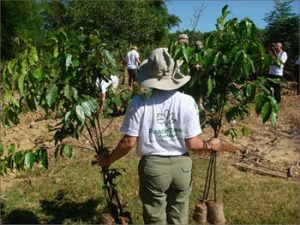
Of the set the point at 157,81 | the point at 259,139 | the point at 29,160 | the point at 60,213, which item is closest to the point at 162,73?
the point at 157,81

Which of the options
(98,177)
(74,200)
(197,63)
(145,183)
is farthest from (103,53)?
(98,177)

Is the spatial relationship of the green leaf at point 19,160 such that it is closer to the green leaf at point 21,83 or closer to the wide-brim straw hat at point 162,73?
the green leaf at point 21,83

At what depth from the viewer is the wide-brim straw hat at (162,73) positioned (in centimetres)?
265

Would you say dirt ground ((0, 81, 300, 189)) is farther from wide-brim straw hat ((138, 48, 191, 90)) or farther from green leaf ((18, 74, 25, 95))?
wide-brim straw hat ((138, 48, 191, 90))

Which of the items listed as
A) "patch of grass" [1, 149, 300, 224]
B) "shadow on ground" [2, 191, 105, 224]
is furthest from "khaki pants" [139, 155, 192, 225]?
"shadow on ground" [2, 191, 105, 224]

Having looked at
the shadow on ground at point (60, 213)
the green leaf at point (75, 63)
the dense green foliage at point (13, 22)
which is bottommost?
the shadow on ground at point (60, 213)

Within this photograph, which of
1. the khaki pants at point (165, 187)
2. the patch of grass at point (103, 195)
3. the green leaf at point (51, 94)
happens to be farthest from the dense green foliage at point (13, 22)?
the khaki pants at point (165, 187)

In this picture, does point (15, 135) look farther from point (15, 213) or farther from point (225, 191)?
point (225, 191)

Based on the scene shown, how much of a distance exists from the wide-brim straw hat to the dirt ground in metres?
2.76

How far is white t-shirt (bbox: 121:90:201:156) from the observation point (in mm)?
2654

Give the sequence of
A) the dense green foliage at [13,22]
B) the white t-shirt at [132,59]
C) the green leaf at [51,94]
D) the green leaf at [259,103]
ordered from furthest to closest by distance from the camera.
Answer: the dense green foliage at [13,22] < the white t-shirt at [132,59] < the green leaf at [51,94] < the green leaf at [259,103]

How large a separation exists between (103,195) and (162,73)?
2305 millimetres

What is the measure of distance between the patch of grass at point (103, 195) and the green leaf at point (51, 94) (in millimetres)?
1527

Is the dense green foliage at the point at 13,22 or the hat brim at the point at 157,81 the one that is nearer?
the hat brim at the point at 157,81
